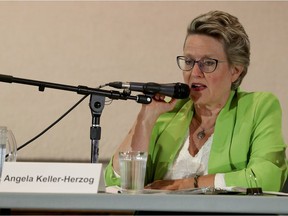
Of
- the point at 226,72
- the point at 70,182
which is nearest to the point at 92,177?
the point at 70,182

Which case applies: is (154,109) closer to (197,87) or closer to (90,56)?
(197,87)

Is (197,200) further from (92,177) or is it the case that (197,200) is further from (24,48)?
(24,48)

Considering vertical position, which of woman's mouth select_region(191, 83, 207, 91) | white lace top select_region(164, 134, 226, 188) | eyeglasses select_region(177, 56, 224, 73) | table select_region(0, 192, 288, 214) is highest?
eyeglasses select_region(177, 56, 224, 73)

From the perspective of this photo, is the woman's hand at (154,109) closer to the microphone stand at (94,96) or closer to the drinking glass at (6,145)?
the microphone stand at (94,96)

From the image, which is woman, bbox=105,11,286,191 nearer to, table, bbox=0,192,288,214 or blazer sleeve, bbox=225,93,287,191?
blazer sleeve, bbox=225,93,287,191

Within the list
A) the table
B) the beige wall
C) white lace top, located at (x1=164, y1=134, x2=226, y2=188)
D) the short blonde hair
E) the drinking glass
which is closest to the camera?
the table

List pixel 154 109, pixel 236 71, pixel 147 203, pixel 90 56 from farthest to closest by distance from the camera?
pixel 90 56 < pixel 236 71 < pixel 154 109 < pixel 147 203

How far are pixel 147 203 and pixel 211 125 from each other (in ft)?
3.81

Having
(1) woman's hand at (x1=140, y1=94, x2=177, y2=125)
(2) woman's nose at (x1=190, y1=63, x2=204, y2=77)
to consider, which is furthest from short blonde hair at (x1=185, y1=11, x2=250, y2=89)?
(1) woman's hand at (x1=140, y1=94, x2=177, y2=125)

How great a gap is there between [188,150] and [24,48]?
40.2 inches

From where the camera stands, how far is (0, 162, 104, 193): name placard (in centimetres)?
110

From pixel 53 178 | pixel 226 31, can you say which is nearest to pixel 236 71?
pixel 226 31

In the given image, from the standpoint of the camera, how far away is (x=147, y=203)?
103cm

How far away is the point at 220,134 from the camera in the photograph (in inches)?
81.8
